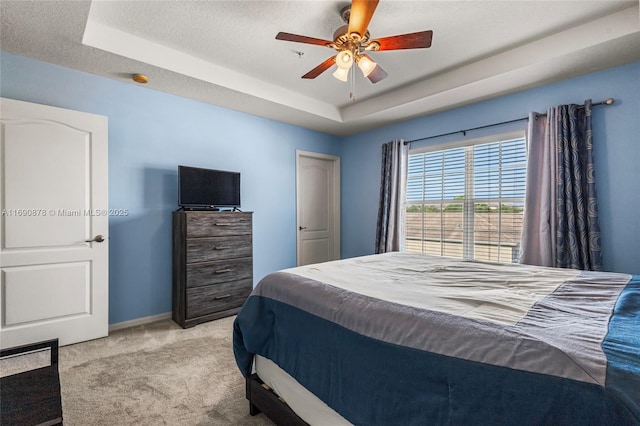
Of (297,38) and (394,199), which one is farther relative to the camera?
(394,199)

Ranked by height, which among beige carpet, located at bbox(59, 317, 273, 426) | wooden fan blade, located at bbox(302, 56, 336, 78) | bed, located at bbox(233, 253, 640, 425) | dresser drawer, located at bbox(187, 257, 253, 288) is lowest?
beige carpet, located at bbox(59, 317, 273, 426)

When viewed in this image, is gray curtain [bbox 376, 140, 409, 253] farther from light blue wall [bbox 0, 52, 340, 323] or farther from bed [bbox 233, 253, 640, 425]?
bed [bbox 233, 253, 640, 425]

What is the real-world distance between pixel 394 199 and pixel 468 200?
0.93m

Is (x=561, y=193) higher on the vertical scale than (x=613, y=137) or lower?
lower

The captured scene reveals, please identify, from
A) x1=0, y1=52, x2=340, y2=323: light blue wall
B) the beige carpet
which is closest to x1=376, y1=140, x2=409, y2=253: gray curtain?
x1=0, y1=52, x2=340, y2=323: light blue wall

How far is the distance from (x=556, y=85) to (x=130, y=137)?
4.36 meters

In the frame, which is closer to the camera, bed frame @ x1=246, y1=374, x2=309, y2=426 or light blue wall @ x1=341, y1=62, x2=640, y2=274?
bed frame @ x1=246, y1=374, x2=309, y2=426

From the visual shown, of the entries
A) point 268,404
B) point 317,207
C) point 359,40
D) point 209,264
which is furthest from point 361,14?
point 317,207

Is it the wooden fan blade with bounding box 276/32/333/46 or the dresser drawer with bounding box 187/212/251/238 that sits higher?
the wooden fan blade with bounding box 276/32/333/46

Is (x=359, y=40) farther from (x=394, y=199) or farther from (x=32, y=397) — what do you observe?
(x=32, y=397)

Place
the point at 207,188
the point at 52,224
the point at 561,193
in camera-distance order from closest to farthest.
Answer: the point at 52,224
the point at 561,193
the point at 207,188

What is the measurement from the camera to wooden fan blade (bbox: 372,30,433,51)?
1927 millimetres

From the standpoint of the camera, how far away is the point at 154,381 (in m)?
2.03

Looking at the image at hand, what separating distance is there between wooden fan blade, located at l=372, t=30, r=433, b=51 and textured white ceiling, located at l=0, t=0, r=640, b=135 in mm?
370
